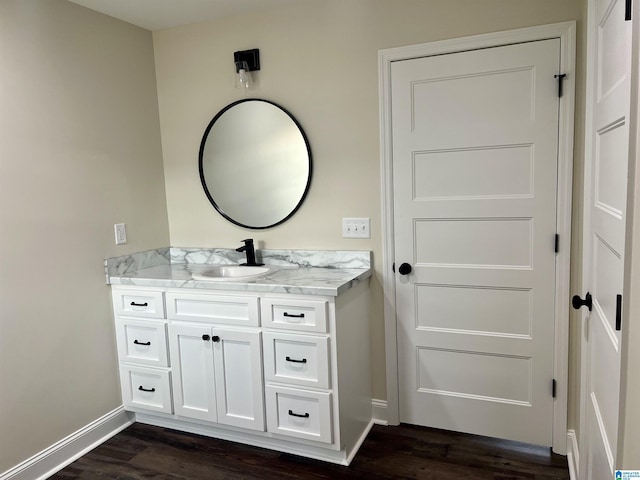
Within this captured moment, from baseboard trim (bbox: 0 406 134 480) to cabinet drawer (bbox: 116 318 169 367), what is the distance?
1.18ft

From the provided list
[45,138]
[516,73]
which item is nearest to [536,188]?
[516,73]

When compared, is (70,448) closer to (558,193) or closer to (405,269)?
(405,269)

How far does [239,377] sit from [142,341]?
653 millimetres

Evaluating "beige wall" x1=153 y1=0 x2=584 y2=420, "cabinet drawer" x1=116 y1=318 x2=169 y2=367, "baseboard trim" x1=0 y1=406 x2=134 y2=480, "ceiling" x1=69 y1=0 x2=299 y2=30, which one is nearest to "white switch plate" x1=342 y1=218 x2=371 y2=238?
"beige wall" x1=153 y1=0 x2=584 y2=420

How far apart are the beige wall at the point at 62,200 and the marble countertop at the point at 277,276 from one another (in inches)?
6.9

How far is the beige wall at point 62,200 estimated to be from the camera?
219 centimetres

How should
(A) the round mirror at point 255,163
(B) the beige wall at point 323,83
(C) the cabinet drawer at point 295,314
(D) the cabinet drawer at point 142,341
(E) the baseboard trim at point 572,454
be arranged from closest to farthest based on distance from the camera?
(E) the baseboard trim at point 572,454 < (C) the cabinet drawer at point 295,314 < (B) the beige wall at point 323,83 < (D) the cabinet drawer at point 142,341 < (A) the round mirror at point 255,163

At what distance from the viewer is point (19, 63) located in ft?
7.27

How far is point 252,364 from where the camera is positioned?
2404 mm

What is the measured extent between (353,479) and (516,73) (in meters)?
2.08

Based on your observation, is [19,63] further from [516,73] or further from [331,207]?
[516,73]

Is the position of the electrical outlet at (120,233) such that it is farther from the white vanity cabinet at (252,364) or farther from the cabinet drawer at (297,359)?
the cabinet drawer at (297,359)

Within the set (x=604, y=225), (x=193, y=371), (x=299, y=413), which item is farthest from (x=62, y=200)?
(x=604, y=225)

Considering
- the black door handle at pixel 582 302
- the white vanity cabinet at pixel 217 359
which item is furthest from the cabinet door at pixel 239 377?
the black door handle at pixel 582 302
